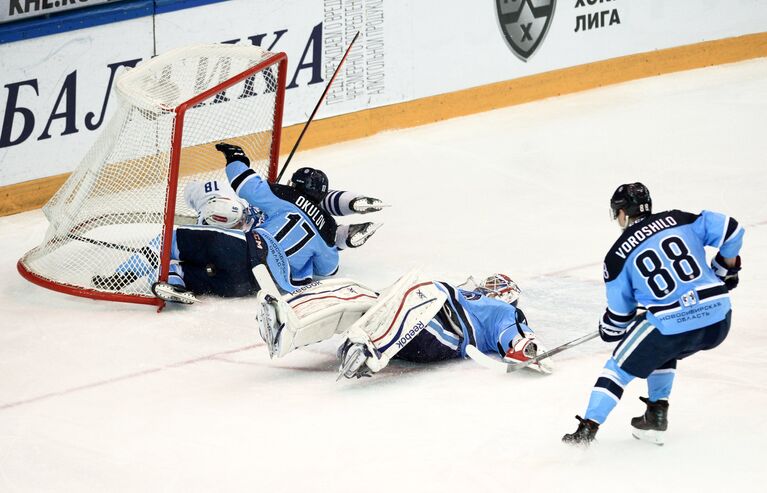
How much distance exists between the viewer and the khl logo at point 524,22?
31.0 ft

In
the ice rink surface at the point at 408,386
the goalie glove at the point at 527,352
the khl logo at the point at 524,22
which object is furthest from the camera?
the khl logo at the point at 524,22

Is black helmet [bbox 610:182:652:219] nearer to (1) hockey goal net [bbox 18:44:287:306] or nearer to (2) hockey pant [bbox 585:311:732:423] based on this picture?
(2) hockey pant [bbox 585:311:732:423]

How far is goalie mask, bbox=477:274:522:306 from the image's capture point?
5648 mm

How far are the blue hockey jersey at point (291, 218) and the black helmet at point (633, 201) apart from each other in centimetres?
202

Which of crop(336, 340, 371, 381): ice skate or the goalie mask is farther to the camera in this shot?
the goalie mask

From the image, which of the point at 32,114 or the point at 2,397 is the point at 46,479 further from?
the point at 32,114

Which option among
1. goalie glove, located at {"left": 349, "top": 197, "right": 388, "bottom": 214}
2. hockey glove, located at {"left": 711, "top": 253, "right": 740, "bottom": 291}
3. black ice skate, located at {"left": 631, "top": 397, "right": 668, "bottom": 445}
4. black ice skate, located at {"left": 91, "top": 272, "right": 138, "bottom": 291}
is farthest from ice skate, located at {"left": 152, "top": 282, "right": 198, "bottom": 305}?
hockey glove, located at {"left": 711, "top": 253, "right": 740, "bottom": 291}

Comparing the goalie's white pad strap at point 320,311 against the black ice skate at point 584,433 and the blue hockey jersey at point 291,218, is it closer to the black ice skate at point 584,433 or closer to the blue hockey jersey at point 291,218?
the blue hockey jersey at point 291,218

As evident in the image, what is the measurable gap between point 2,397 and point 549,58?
5.58 m

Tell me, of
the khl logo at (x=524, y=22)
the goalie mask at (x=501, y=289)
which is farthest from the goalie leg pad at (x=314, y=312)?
the khl logo at (x=524, y=22)

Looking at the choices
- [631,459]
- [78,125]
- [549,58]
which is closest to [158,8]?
[78,125]

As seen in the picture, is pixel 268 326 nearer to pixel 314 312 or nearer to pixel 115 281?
pixel 314 312

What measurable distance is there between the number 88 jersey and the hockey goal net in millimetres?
2322

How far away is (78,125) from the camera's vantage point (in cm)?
768
